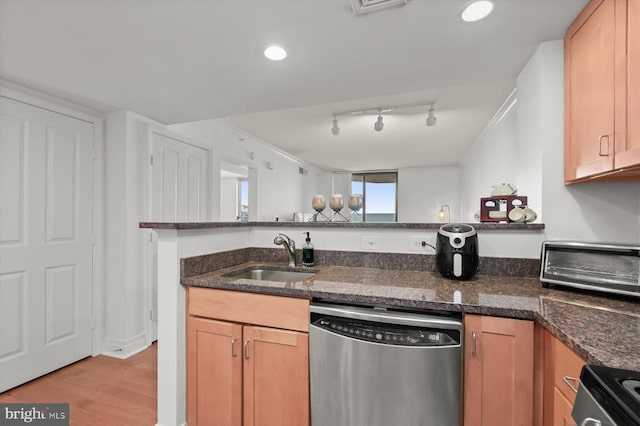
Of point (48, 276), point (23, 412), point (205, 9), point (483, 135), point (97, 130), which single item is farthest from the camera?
point (483, 135)

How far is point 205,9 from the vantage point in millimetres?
1360

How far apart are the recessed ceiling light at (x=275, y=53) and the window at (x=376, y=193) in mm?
5989

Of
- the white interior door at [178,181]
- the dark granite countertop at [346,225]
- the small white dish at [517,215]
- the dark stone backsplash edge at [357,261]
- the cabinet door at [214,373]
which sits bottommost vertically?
the cabinet door at [214,373]

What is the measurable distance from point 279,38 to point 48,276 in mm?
2508

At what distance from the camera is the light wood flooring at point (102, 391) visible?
176 centimetres

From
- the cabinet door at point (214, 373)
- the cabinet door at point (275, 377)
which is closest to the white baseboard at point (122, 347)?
the cabinet door at point (214, 373)

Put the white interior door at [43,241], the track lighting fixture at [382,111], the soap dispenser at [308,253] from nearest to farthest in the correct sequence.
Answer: the soap dispenser at [308,253] < the white interior door at [43,241] < the track lighting fixture at [382,111]

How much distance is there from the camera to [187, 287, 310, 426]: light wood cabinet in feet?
4.34

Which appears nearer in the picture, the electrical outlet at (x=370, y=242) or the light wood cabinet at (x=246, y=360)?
the light wood cabinet at (x=246, y=360)

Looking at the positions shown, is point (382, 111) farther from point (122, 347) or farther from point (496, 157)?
point (122, 347)

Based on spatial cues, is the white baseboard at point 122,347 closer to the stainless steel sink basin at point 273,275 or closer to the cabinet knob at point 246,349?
the stainless steel sink basin at point 273,275

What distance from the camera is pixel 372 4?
131cm

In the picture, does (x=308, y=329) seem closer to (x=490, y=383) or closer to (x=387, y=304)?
(x=387, y=304)

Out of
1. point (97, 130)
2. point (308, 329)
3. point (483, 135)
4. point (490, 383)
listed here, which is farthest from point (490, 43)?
point (97, 130)
